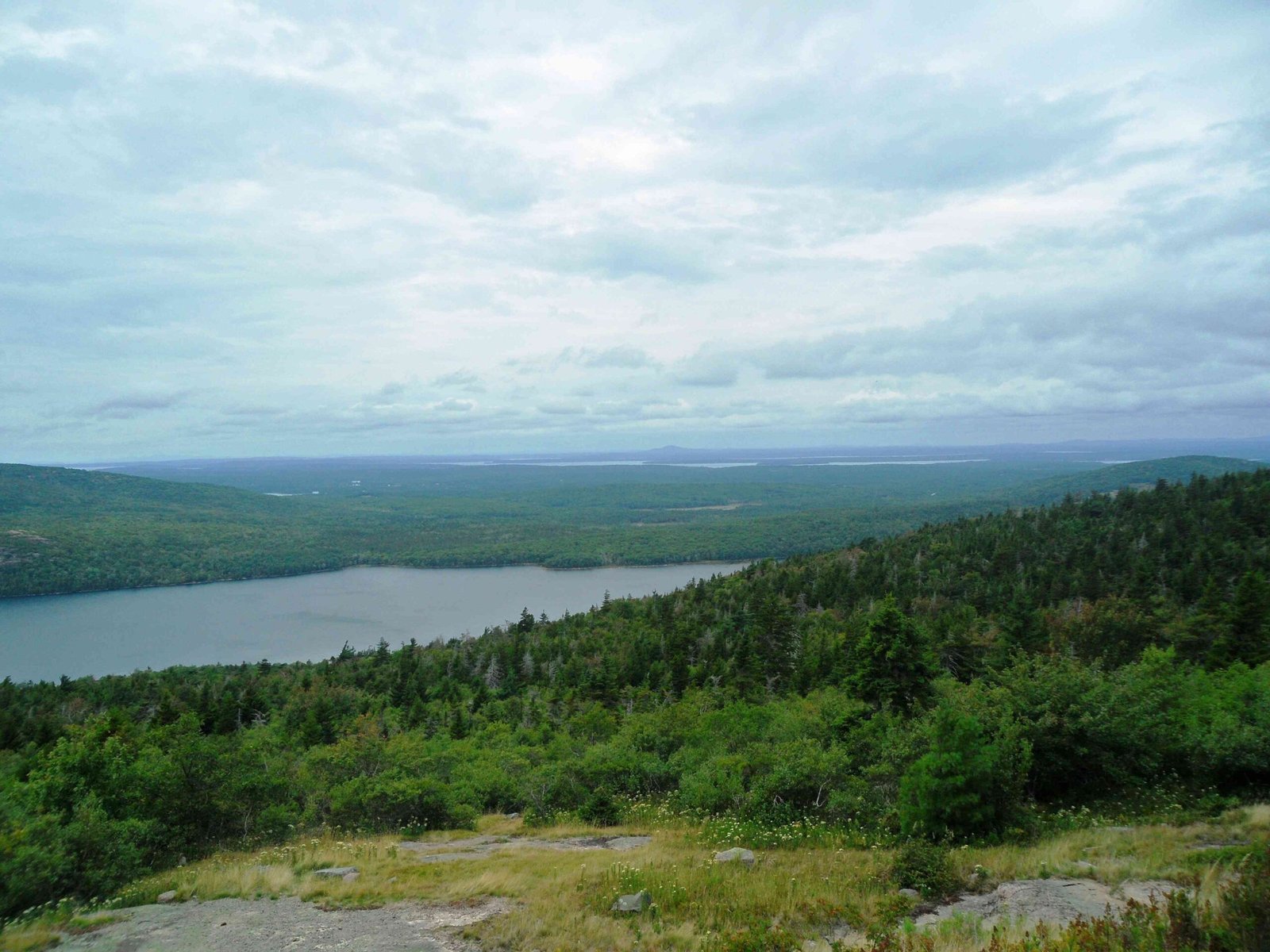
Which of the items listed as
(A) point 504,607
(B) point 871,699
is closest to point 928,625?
(B) point 871,699

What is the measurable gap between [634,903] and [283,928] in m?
5.62

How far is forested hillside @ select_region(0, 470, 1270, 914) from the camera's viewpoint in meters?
15.0

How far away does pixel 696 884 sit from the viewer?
11555mm

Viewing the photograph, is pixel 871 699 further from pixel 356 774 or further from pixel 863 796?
pixel 356 774

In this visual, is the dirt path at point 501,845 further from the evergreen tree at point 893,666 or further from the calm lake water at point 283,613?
the calm lake water at point 283,613

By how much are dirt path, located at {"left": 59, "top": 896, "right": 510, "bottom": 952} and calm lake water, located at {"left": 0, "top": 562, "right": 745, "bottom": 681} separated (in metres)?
103

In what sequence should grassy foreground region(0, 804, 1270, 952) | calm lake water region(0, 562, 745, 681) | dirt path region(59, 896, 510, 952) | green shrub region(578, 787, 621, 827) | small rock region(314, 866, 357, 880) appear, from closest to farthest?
grassy foreground region(0, 804, 1270, 952), dirt path region(59, 896, 510, 952), small rock region(314, 866, 357, 880), green shrub region(578, 787, 621, 827), calm lake water region(0, 562, 745, 681)

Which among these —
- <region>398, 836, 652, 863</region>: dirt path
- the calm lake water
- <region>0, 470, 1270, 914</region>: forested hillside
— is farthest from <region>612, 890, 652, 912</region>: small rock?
the calm lake water

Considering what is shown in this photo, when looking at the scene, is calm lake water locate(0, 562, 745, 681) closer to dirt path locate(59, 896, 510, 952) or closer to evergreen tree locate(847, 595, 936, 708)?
evergreen tree locate(847, 595, 936, 708)

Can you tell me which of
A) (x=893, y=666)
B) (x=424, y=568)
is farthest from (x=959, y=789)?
(x=424, y=568)

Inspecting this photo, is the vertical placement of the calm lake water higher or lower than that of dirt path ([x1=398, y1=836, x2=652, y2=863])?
lower

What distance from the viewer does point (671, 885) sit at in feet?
37.2

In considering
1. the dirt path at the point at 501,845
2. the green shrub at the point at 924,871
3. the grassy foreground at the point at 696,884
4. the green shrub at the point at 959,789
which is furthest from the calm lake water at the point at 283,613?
the green shrub at the point at 924,871

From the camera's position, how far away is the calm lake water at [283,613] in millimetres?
106625
